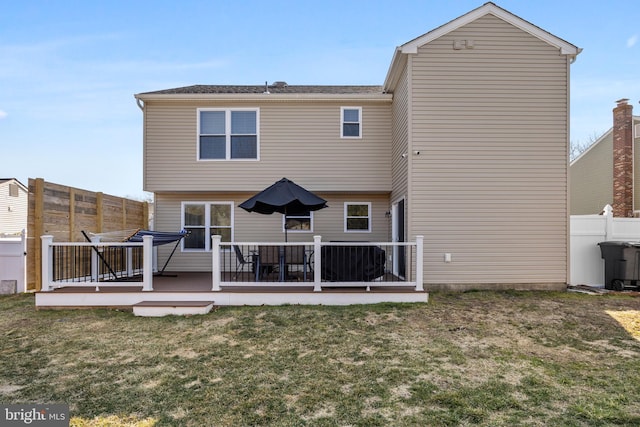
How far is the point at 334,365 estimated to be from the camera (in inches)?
161

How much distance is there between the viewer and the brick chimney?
13344 millimetres

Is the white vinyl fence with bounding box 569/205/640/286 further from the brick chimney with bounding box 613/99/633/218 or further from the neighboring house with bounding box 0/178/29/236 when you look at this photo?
the neighboring house with bounding box 0/178/29/236

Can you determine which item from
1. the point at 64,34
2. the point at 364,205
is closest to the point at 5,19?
the point at 64,34

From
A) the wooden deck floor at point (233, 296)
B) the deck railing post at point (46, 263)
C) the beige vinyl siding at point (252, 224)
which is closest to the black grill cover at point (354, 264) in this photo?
the wooden deck floor at point (233, 296)

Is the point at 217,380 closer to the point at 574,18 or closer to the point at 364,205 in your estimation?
the point at 364,205

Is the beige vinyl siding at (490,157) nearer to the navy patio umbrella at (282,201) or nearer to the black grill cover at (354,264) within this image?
the black grill cover at (354,264)

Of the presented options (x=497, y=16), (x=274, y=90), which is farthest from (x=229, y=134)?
(x=497, y=16)

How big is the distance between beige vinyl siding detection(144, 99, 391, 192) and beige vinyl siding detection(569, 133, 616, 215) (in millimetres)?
10551

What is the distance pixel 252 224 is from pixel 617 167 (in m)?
13.7

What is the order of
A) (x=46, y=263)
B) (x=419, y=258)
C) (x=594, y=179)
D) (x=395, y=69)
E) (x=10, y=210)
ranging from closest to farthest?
(x=46, y=263) → (x=419, y=258) → (x=395, y=69) → (x=594, y=179) → (x=10, y=210)

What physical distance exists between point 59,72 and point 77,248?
37.1 feet

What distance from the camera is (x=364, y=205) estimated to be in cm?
1047

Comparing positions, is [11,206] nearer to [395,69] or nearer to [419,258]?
[395,69]

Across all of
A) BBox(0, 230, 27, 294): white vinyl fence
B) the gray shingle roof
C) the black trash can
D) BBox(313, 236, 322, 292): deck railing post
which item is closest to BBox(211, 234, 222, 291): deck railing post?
BBox(313, 236, 322, 292): deck railing post
